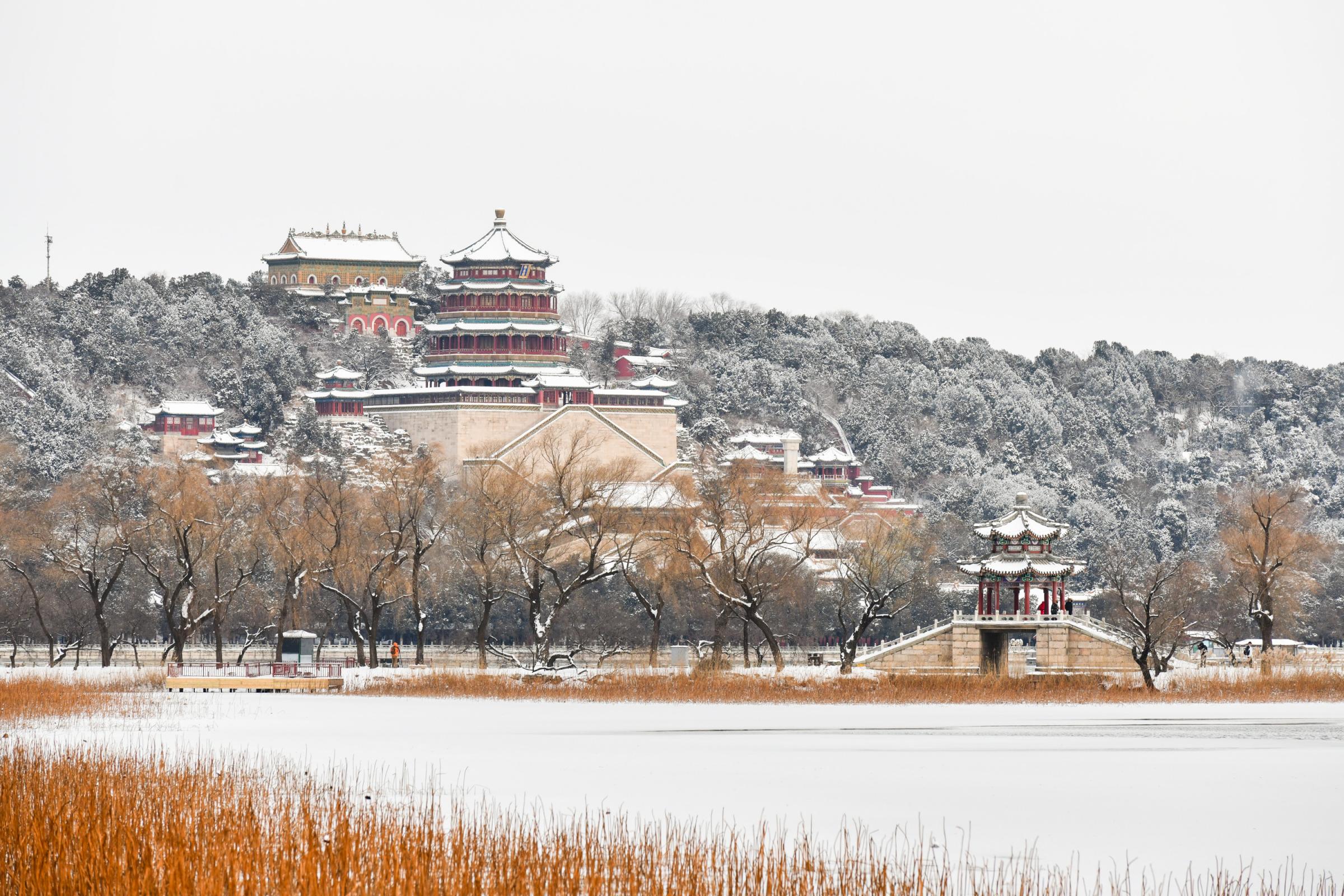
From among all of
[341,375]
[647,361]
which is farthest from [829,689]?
[647,361]

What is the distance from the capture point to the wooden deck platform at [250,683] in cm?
4847

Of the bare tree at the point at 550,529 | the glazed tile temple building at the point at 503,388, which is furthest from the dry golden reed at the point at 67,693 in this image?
the glazed tile temple building at the point at 503,388

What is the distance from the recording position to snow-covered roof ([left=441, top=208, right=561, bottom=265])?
11681 cm

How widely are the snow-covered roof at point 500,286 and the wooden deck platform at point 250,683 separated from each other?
214 feet

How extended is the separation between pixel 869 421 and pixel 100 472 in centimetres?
6291

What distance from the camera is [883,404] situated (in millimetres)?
136000

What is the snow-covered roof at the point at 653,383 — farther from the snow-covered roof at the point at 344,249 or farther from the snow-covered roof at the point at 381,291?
the snow-covered roof at the point at 344,249

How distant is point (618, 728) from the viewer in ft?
125

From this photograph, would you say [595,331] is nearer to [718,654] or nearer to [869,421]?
[869,421]

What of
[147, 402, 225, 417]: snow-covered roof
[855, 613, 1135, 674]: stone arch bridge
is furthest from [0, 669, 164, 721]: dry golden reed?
[147, 402, 225, 417]: snow-covered roof

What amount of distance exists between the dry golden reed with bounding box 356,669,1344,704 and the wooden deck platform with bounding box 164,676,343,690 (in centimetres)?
108

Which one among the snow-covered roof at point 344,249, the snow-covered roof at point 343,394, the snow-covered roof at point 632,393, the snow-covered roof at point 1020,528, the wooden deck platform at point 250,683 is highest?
the snow-covered roof at point 344,249

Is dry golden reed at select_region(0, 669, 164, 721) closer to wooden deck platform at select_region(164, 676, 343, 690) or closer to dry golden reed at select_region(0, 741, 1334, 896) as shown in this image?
wooden deck platform at select_region(164, 676, 343, 690)

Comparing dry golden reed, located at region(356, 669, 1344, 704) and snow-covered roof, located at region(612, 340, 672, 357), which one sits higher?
snow-covered roof, located at region(612, 340, 672, 357)
